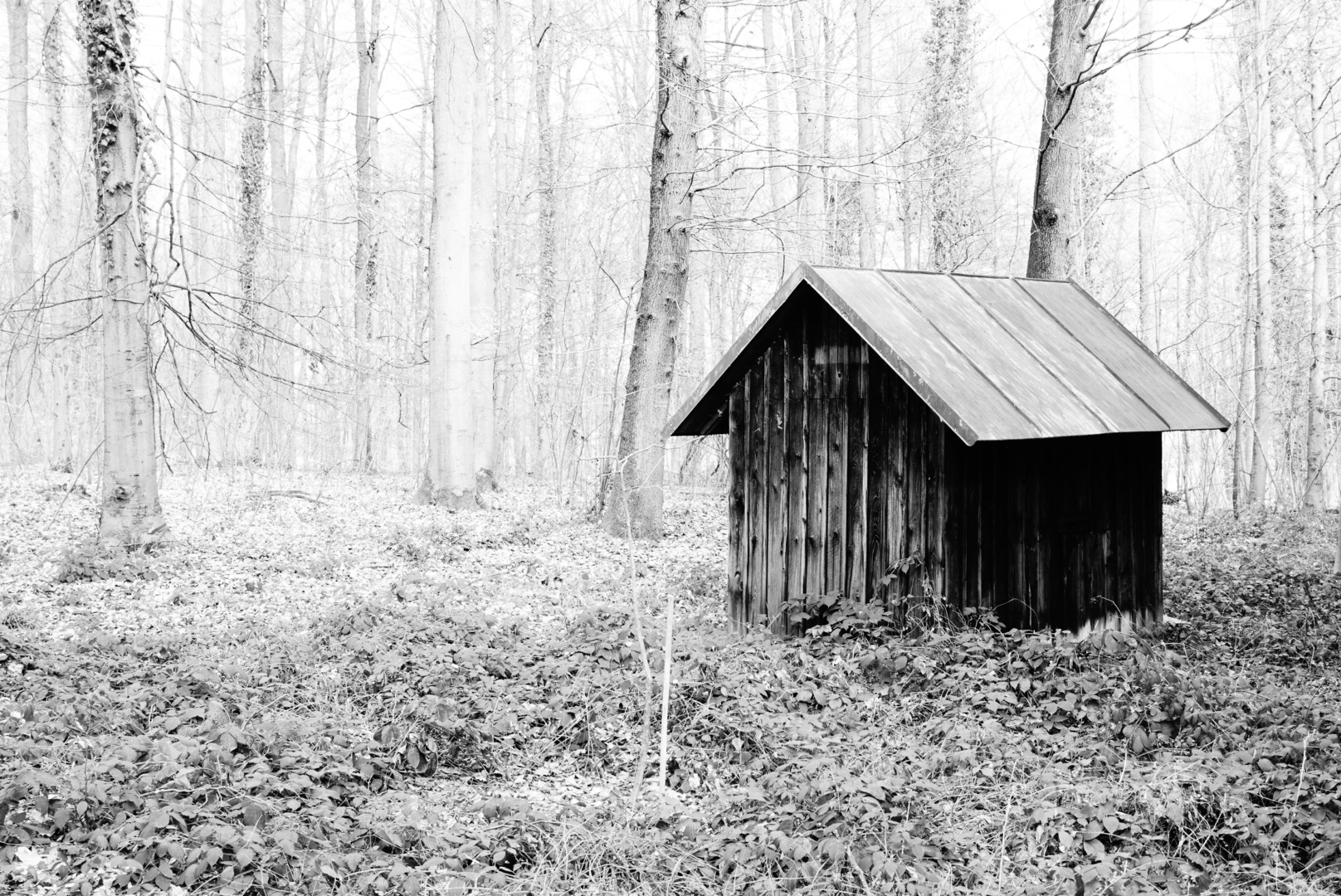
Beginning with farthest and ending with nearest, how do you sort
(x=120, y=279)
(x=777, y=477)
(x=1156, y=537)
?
(x=120, y=279) < (x=1156, y=537) < (x=777, y=477)

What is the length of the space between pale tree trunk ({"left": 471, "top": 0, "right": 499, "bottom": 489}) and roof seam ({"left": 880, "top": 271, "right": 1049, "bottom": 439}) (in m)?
8.97

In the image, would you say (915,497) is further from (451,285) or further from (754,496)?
(451,285)

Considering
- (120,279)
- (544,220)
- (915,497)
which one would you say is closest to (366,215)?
(544,220)

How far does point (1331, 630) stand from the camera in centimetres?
884

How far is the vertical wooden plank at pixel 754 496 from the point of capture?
8680 mm

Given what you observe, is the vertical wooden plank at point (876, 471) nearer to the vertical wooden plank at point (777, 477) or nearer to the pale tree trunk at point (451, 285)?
the vertical wooden plank at point (777, 477)

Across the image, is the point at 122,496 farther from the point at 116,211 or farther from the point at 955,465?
the point at 955,465

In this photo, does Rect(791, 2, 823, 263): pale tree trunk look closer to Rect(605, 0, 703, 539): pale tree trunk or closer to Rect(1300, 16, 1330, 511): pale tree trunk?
Rect(605, 0, 703, 539): pale tree trunk

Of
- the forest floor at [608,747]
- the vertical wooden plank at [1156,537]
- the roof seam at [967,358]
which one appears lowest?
the forest floor at [608,747]

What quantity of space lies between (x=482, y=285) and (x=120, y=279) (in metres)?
7.60

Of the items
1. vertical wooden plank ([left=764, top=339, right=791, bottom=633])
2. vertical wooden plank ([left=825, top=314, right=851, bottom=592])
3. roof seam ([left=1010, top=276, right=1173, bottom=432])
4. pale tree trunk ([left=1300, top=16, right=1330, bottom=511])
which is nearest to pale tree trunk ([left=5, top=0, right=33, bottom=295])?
vertical wooden plank ([left=764, top=339, right=791, bottom=633])

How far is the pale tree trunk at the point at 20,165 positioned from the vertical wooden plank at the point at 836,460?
576 inches


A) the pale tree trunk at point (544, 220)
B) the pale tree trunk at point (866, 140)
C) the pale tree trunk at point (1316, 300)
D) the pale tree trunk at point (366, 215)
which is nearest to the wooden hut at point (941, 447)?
the pale tree trunk at point (1316, 300)

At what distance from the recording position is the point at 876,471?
7.90 metres
